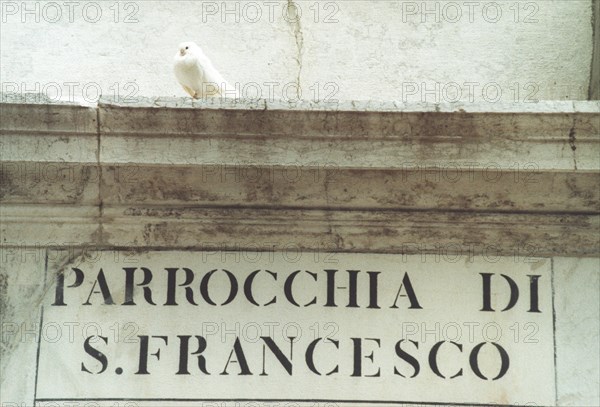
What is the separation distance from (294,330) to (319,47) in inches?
54.1

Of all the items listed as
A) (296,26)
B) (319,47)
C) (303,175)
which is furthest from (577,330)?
(296,26)

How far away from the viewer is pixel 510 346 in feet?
16.4

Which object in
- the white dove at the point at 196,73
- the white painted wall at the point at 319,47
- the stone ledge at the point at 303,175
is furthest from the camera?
the white painted wall at the point at 319,47

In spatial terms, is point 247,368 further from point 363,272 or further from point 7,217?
point 7,217

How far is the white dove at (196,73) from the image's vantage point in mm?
5141

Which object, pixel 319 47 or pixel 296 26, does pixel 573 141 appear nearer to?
pixel 319 47

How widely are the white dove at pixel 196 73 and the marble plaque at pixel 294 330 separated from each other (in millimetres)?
629

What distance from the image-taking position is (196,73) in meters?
5.15

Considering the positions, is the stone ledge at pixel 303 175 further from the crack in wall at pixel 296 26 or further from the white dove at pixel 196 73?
the crack in wall at pixel 296 26

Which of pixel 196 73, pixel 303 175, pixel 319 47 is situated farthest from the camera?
pixel 319 47

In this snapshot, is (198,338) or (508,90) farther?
(508,90)

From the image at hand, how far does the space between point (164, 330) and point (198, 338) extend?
0.43 feet

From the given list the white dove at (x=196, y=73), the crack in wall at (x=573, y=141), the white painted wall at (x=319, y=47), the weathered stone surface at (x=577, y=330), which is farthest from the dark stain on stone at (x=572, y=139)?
the white dove at (x=196, y=73)

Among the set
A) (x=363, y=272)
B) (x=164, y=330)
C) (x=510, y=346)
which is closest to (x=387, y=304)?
(x=363, y=272)
